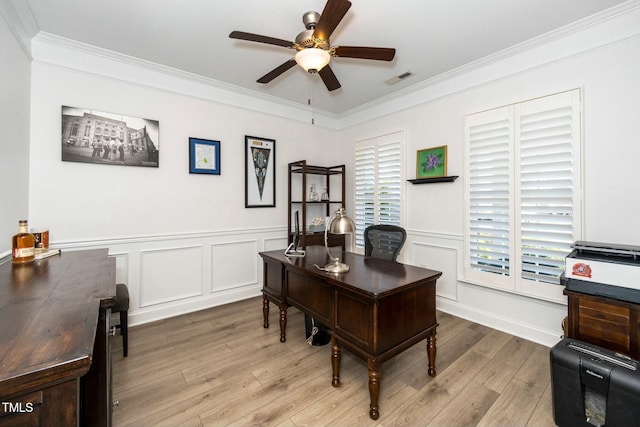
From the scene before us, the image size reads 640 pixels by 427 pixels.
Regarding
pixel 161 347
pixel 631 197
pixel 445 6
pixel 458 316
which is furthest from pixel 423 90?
pixel 161 347

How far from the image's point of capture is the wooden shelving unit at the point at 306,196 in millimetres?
3791

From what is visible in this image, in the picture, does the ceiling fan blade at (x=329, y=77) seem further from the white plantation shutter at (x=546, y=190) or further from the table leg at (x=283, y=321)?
the table leg at (x=283, y=321)

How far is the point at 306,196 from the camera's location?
13.3 ft

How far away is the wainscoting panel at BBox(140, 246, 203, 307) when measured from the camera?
2980 mm

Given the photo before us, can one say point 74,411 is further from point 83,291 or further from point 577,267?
point 577,267

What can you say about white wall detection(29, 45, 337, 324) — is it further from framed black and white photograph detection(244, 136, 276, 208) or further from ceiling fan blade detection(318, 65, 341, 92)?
ceiling fan blade detection(318, 65, 341, 92)

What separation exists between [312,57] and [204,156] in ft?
6.66

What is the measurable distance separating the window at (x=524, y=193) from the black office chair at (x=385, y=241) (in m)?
0.86

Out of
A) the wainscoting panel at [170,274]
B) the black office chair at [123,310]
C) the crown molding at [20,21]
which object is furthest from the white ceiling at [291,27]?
the black office chair at [123,310]

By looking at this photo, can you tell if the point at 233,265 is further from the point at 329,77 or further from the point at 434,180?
the point at 434,180

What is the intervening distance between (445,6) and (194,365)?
3.43 metres

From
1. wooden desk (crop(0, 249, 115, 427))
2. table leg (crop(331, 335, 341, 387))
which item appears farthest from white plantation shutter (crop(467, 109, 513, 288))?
wooden desk (crop(0, 249, 115, 427))

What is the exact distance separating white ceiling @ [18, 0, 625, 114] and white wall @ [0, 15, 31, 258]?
15.1 inches

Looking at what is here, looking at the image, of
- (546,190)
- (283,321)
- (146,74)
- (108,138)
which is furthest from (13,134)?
(546,190)
